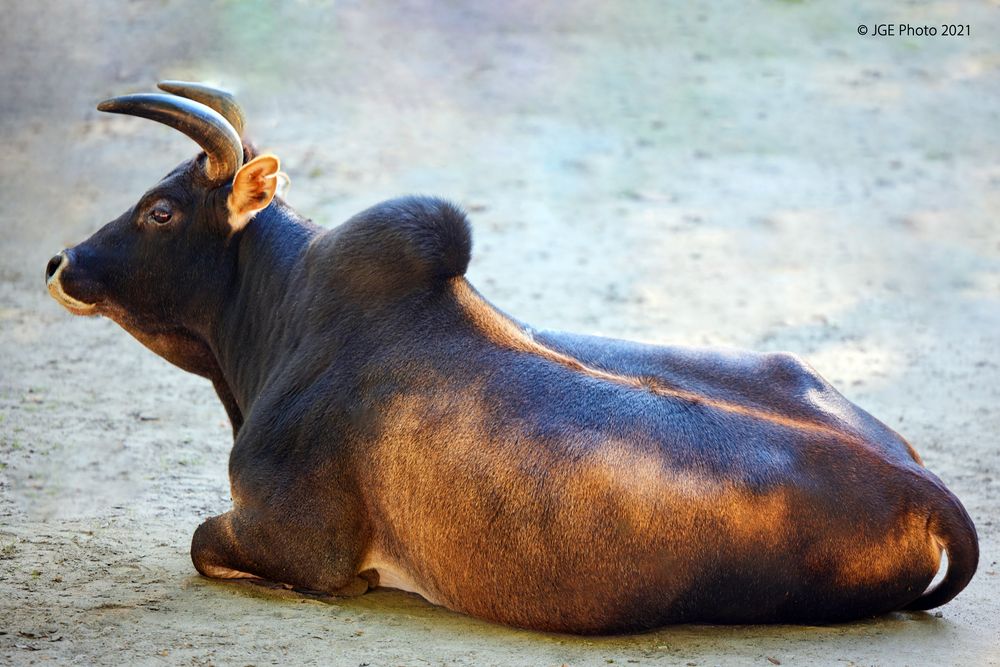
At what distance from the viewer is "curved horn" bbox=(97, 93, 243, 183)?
5934 mm

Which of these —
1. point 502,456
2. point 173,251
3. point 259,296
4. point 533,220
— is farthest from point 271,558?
point 533,220

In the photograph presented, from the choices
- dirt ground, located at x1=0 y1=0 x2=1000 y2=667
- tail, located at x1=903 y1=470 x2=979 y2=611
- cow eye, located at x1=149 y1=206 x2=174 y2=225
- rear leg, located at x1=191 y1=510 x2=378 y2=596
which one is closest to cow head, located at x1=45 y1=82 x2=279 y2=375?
cow eye, located at x1=149 y1=206 x2=174 y2=225

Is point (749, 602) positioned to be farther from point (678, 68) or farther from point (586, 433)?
point (678, 68)

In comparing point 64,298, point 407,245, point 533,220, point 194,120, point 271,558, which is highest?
point 194,120

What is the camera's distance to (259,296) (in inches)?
247

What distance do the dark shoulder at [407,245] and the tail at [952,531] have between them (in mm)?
2190

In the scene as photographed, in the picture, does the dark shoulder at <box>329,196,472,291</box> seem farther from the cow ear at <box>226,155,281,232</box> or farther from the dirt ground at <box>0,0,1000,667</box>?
the dirt ground at <box>0,0,1000,667</box>

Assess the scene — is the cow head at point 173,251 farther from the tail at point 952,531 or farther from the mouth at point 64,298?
the tail at point 952,531

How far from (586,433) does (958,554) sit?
153cm

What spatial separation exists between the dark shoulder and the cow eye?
1.03 meters

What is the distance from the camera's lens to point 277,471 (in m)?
5.46

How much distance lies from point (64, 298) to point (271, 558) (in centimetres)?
192

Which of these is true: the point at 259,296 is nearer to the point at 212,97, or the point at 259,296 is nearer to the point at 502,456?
the point at 212,97

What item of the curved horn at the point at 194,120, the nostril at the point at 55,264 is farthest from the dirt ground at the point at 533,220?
the curved horn at the point at 194,120
